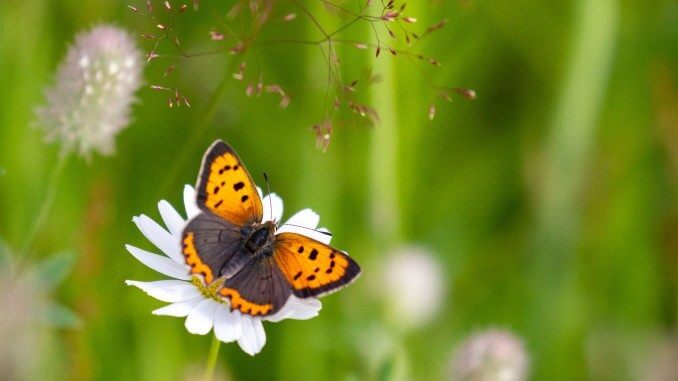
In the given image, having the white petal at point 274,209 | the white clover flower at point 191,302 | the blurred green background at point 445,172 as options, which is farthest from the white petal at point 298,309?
the blurred green background at point 445,172

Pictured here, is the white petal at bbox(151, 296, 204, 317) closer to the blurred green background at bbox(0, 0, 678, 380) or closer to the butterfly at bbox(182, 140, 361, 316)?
the butterfly at bbox(182, 140, 361, 316)

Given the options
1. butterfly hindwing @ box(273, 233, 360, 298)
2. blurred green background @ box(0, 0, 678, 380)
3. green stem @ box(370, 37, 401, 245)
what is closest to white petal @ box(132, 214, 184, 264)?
butterfly hindwing @ box(273, 233, 360, 298)

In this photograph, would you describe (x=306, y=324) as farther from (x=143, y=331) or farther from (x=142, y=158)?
(x=142, y=158)

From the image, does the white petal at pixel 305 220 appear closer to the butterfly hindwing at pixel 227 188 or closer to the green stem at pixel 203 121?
the butterfly hindwing at pixel 227 188

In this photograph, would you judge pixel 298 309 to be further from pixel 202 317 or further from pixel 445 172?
pixel 445 172

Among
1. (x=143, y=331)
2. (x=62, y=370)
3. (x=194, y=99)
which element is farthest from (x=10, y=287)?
(x=194, y=99)

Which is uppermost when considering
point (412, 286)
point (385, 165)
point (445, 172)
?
point (445, 172)

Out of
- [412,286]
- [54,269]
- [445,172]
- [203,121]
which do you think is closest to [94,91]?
[203,121]
